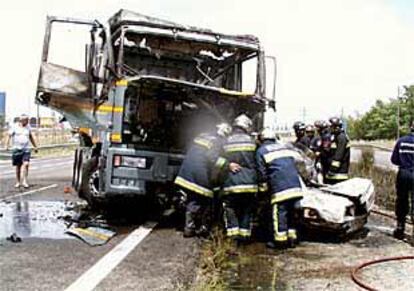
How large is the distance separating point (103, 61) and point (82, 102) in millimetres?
1147

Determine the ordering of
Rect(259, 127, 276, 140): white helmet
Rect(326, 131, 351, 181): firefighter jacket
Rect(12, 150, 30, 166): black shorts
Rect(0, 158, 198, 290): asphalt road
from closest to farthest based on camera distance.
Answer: Rect(0, 158, 198, 290): asphalt road
Rect(259, 127, 276, 140): white helmet
Rect(326, 131, 351, 181): firefighter jacket
Rect(12, 150, 30, 166): black shorts

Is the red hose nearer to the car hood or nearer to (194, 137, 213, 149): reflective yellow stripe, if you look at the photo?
the car hood

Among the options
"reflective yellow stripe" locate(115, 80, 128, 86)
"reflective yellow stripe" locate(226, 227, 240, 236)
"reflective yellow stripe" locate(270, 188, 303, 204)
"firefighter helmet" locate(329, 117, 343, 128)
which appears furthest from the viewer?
"firefighter helmet" locate(329, 117, 343, 128)

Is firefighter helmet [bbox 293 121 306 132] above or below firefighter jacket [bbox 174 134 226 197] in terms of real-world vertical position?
above

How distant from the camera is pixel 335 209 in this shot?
8336 millimetres

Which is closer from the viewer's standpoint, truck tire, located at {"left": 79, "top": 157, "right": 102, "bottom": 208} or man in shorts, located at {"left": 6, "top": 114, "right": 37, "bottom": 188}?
truck tire, located at {"left": 79, "top": 157, "right": 102, "bottom": 208}

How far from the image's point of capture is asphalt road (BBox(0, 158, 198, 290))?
19.4 ft

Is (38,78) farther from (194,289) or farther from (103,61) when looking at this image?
A: (194,289)

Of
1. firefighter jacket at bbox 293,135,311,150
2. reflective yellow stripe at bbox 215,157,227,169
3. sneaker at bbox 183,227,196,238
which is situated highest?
firefighter jacket at bbox 293,135,311,150

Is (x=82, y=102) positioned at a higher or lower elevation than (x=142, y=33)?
lower

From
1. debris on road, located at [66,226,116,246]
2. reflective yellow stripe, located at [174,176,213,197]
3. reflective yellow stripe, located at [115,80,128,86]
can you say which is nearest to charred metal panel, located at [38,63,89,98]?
reflective yellow stripe, located at [115,80,128,86]

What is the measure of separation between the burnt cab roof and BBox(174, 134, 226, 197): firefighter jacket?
5.68 feet

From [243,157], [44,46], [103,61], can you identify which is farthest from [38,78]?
[243,157]

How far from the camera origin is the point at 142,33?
9.40 m
